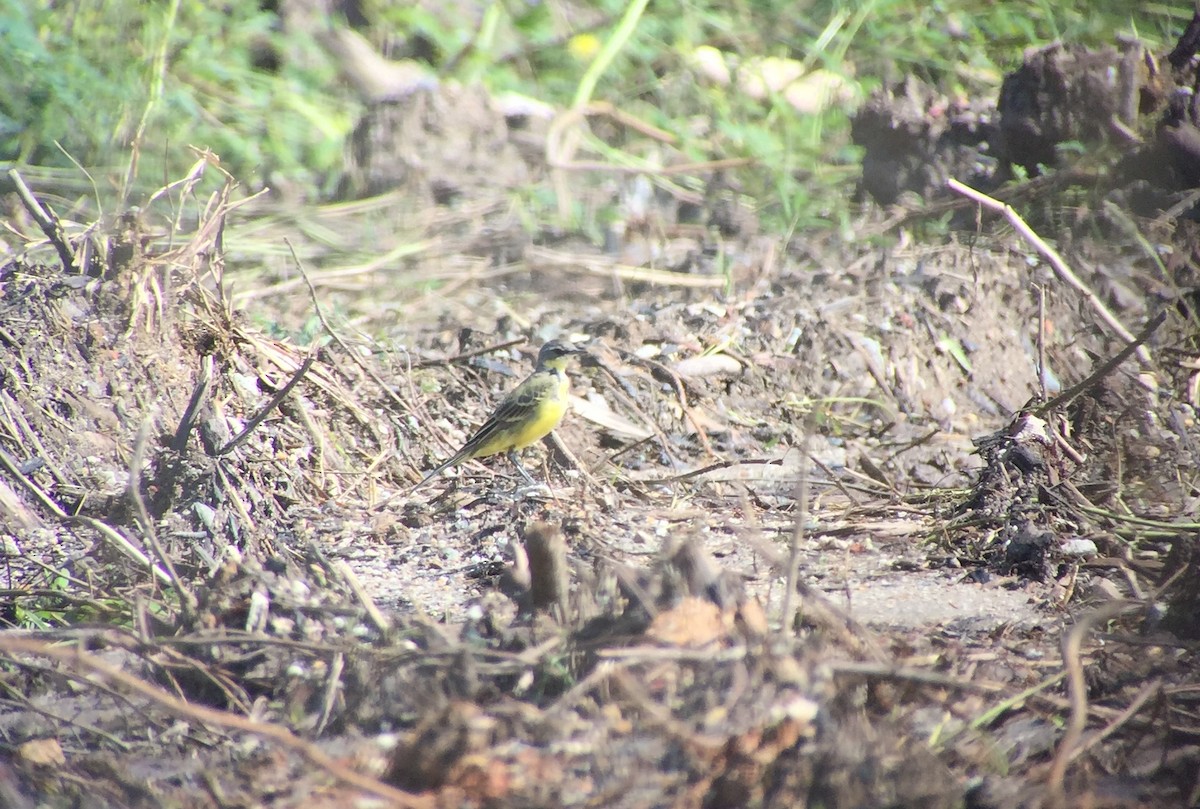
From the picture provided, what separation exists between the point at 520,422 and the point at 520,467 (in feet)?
1.07

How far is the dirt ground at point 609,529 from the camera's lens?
311 centimetres

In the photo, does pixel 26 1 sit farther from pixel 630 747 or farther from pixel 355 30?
pixel 630 747

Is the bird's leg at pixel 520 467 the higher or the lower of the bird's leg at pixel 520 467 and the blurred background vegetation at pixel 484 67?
the lower

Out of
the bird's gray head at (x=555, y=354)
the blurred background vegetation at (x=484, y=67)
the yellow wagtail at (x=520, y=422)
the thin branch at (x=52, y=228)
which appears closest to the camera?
the thin branch at (x=52, y=228)

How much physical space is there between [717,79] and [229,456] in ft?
26.0

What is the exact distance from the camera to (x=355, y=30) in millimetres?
11773

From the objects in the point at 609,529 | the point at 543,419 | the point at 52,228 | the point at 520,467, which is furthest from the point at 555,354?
the point at 52,228

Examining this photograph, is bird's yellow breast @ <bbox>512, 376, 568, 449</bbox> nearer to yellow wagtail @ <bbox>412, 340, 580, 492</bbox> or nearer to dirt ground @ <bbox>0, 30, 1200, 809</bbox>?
yellow wagtail @ <bbox>412, 340, 580, 492</bbox>

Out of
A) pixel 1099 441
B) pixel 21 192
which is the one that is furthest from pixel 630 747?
pixel 21 192

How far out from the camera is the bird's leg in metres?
5.71

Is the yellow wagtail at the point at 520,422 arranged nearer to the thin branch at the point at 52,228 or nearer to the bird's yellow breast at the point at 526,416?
the bird's yellow breast at the point at 526,416

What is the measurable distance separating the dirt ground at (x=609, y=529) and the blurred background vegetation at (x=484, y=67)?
3.39ft

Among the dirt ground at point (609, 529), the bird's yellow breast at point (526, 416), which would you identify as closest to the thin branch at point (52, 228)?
the dirt ground at point (609, 529)

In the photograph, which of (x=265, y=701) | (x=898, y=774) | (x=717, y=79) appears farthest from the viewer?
(x=717, y=79)
